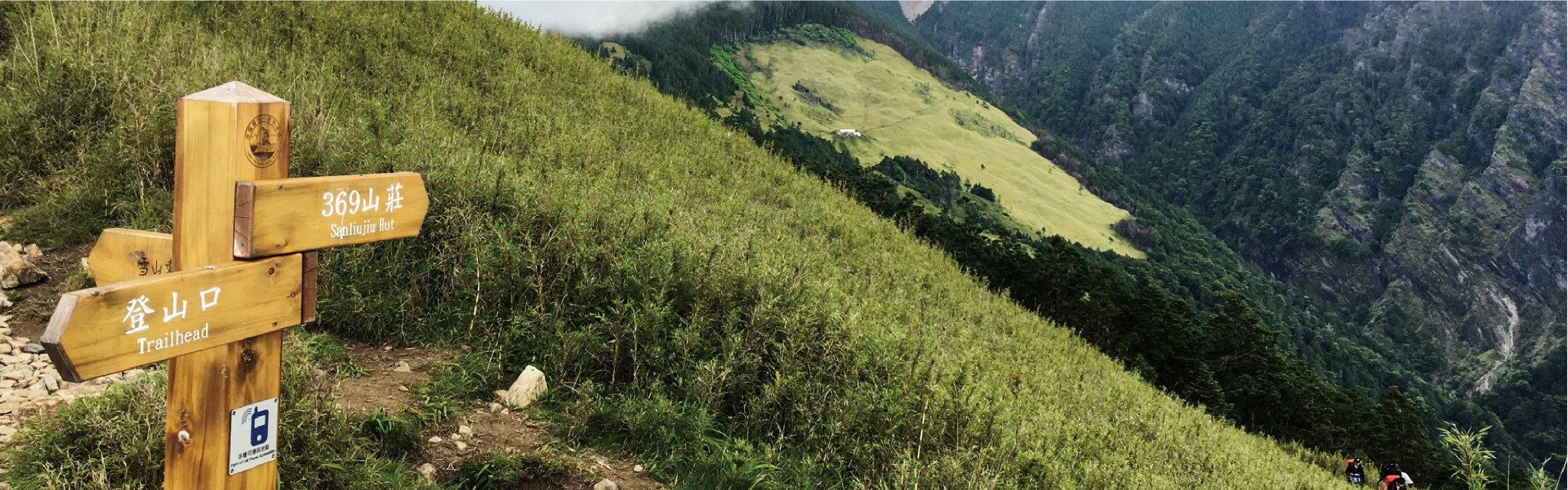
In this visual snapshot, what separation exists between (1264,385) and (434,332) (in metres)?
32.7

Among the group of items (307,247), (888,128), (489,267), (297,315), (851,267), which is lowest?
(888,128)

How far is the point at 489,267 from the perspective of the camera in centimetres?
519

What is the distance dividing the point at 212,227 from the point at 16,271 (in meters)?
3.92

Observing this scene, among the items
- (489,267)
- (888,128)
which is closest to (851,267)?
(489,267)

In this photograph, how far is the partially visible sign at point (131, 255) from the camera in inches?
94.2

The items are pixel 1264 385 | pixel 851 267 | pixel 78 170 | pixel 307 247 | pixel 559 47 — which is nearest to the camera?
pixel 307 247

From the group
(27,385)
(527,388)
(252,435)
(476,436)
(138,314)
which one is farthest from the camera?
(527,388)

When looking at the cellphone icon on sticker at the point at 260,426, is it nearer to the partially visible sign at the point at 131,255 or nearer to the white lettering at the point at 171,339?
the white lettering at the point at 171,339

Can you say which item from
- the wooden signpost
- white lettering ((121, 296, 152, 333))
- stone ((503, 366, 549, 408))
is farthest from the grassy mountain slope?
white lettering ((121, 296, 152, 333))

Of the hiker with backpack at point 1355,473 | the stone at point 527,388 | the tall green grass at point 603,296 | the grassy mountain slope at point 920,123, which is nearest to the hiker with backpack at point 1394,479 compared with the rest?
the hiker with backpack at point 1355,473

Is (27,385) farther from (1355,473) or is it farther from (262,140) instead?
(1355,473)

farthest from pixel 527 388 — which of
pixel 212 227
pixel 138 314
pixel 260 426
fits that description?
pixel 138 314

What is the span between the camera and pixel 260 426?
2436mm

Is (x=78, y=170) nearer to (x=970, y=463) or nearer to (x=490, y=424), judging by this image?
(x=490, y=424)
